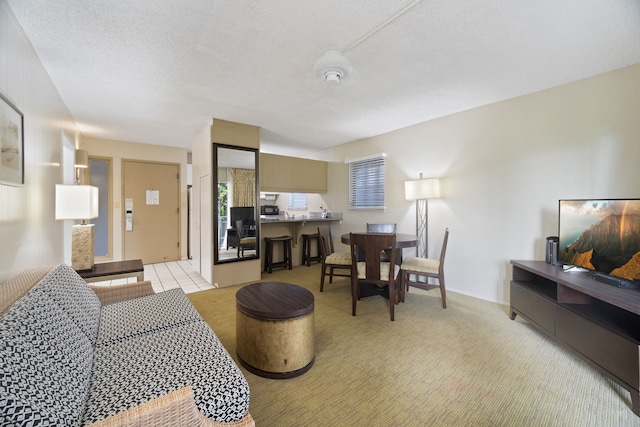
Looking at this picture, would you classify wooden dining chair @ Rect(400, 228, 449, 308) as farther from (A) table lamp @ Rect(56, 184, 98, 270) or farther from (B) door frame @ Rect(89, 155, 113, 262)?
(B) door frame @ Rect(89, 155, 113, 262)

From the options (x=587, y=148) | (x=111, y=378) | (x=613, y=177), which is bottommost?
(x=111, y=378)

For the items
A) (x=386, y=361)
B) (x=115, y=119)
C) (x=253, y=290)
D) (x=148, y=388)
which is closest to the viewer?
(x=148, y=388)

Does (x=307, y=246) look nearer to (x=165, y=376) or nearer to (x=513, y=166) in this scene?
(x=513, y=166)

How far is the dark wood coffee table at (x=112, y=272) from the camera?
2447mm

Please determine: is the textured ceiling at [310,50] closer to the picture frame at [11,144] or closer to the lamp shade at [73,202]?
the picture frame at [11,144]

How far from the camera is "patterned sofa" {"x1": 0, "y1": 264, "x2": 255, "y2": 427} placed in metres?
0.81

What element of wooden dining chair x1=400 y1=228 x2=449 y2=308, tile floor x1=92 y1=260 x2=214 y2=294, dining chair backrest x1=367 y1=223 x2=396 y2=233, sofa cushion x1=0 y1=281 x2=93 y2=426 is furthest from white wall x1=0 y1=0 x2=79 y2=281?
dining chair backrest x1=367 y1=223 x2=396 y2=233

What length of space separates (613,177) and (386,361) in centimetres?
275

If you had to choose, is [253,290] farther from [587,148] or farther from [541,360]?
[587,148]

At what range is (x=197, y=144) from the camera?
4.53m

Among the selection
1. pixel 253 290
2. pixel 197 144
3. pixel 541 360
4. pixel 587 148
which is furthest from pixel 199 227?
pixel 587 148

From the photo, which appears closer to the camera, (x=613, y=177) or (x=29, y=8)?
(x=29, y=8)

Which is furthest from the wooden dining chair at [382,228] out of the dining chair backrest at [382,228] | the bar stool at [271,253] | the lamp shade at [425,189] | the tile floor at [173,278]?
the tile floor at [173,278]

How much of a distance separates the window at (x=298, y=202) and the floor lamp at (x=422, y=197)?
2997mm
